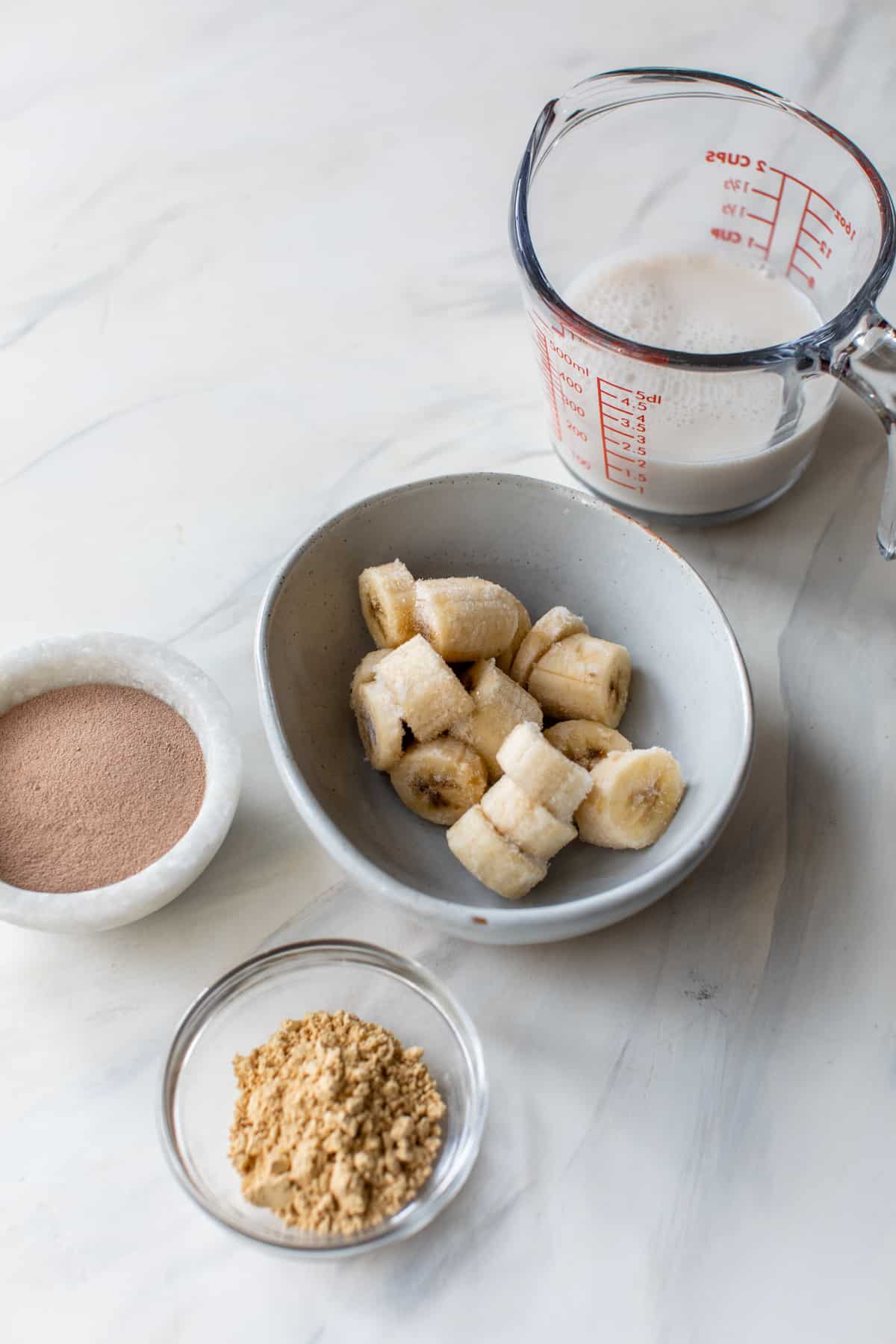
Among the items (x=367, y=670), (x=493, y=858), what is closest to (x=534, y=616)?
(x=367, y=670)

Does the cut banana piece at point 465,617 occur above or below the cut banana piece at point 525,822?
above

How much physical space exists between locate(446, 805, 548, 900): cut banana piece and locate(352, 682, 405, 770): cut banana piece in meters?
0.09

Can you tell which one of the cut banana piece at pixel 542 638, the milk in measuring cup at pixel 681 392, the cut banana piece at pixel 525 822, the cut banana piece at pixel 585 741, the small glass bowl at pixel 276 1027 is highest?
the milk in measuring cup at pixel 681 392

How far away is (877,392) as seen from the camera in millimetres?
1125

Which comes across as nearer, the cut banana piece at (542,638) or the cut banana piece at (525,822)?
the cut banana piece at (525,822)

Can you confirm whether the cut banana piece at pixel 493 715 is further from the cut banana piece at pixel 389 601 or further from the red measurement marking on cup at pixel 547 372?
the red measurement marking on cup at pixel 547 372

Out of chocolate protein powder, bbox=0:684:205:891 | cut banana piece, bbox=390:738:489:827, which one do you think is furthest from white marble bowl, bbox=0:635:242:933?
cut banana piece, bbox=390:738:489:827

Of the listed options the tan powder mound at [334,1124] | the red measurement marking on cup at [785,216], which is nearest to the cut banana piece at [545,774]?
the tan powder mound at [334,1124]

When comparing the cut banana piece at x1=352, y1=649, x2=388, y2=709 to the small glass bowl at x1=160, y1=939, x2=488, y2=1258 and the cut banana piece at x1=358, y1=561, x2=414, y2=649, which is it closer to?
the cut banana piece at x1=358, y1=561, x2=414, y2=649

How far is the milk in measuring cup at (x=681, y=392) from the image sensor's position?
1.18 meters

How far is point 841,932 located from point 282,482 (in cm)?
69

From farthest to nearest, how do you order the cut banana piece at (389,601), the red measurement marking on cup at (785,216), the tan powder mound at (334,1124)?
the red measurement marking on cup at (785,216)
the cut banana piece at (389,601)
the tan powder mound at (334,1124)

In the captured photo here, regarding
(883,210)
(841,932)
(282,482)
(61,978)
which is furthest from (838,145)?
(61,978)

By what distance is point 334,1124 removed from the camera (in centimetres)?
92
